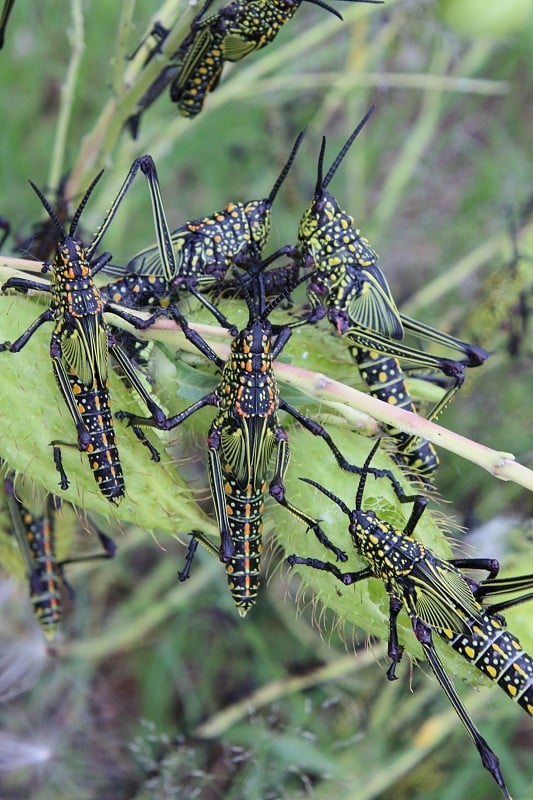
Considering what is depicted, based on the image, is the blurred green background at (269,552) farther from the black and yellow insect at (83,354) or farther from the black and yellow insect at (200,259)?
Answer: the black and yellow insect at (83,354)

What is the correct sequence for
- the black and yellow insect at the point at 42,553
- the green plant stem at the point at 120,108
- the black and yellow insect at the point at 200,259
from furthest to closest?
the black and yellow insect at the point at 42,553 → the green plant stem at the point at 120,108 → the black and yellow insect at the point at 200,259

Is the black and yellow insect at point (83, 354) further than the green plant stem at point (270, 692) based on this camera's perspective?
No

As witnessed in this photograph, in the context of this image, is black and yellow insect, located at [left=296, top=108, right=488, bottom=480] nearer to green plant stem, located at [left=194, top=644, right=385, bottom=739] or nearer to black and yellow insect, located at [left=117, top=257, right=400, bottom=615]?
black and yellow insect, located at [left=117, top=257, right=400, bottom=615]

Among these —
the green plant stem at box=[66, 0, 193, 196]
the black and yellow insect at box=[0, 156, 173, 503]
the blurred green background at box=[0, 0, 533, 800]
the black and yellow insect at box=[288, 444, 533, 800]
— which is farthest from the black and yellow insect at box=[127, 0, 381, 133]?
the black and yellow insect at box=[288, 444, 533, 800]

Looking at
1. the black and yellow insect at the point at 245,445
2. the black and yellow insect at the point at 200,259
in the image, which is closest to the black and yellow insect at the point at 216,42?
the black and yellow insect at the point at 200,259

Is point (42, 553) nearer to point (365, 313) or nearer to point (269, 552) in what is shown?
point (269, 552)

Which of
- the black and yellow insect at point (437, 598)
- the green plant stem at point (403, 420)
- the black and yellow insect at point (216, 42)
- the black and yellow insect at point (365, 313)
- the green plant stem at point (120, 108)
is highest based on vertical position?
the black and yellow insect at point (216, 42)

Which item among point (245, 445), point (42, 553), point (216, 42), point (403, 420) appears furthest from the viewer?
point (42, 553)

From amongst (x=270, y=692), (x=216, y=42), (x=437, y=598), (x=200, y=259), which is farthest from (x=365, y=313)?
(x=270, y=692)
